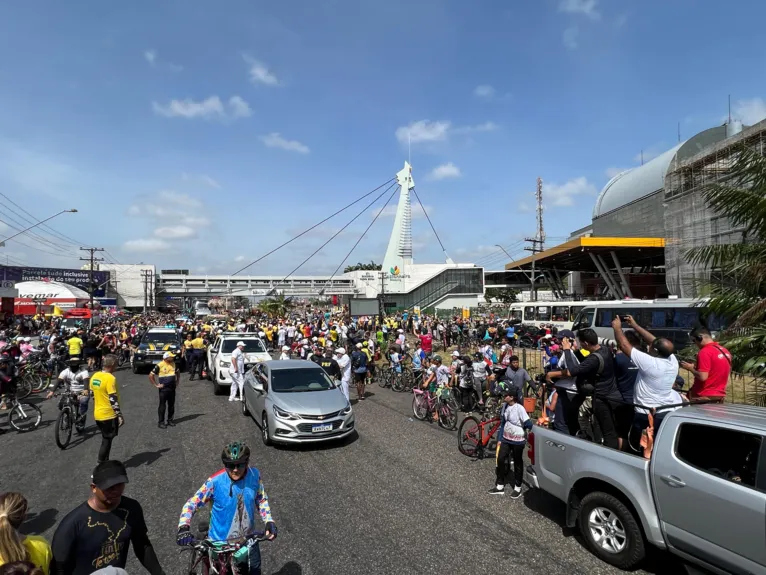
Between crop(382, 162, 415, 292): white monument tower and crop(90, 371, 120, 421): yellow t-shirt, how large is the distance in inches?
2693

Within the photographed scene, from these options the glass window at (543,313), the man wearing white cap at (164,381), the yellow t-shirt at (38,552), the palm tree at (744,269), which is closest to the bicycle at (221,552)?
the yellow t-shirt at (38,552)

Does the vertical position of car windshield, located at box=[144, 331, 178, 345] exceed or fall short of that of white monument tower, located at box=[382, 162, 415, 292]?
it falls short

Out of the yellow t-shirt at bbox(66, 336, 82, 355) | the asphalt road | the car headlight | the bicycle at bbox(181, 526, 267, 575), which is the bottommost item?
the asphalt road

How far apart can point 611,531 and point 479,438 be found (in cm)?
340

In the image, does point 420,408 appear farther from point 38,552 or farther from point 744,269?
point 38,552

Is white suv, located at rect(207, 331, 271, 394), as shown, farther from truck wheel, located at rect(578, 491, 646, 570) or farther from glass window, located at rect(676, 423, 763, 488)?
glass window, located at rect(676, 423, 763, 488)

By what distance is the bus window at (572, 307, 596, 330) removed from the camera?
993 inches

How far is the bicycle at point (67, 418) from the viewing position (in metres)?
8.32

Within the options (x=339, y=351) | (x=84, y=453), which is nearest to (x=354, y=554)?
(x=84, y=453)

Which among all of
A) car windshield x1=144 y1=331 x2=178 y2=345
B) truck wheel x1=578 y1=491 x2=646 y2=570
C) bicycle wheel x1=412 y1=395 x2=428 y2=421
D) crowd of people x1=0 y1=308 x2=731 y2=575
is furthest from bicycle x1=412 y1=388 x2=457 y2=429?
car windshield x1=144 y1=331 x2=178 y2=345

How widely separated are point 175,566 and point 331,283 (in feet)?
306

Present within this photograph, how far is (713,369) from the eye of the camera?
A: 221 inches

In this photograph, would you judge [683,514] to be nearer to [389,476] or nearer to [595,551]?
[595,551]

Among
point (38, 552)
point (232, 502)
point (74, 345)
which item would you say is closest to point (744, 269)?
point (232, 502)
